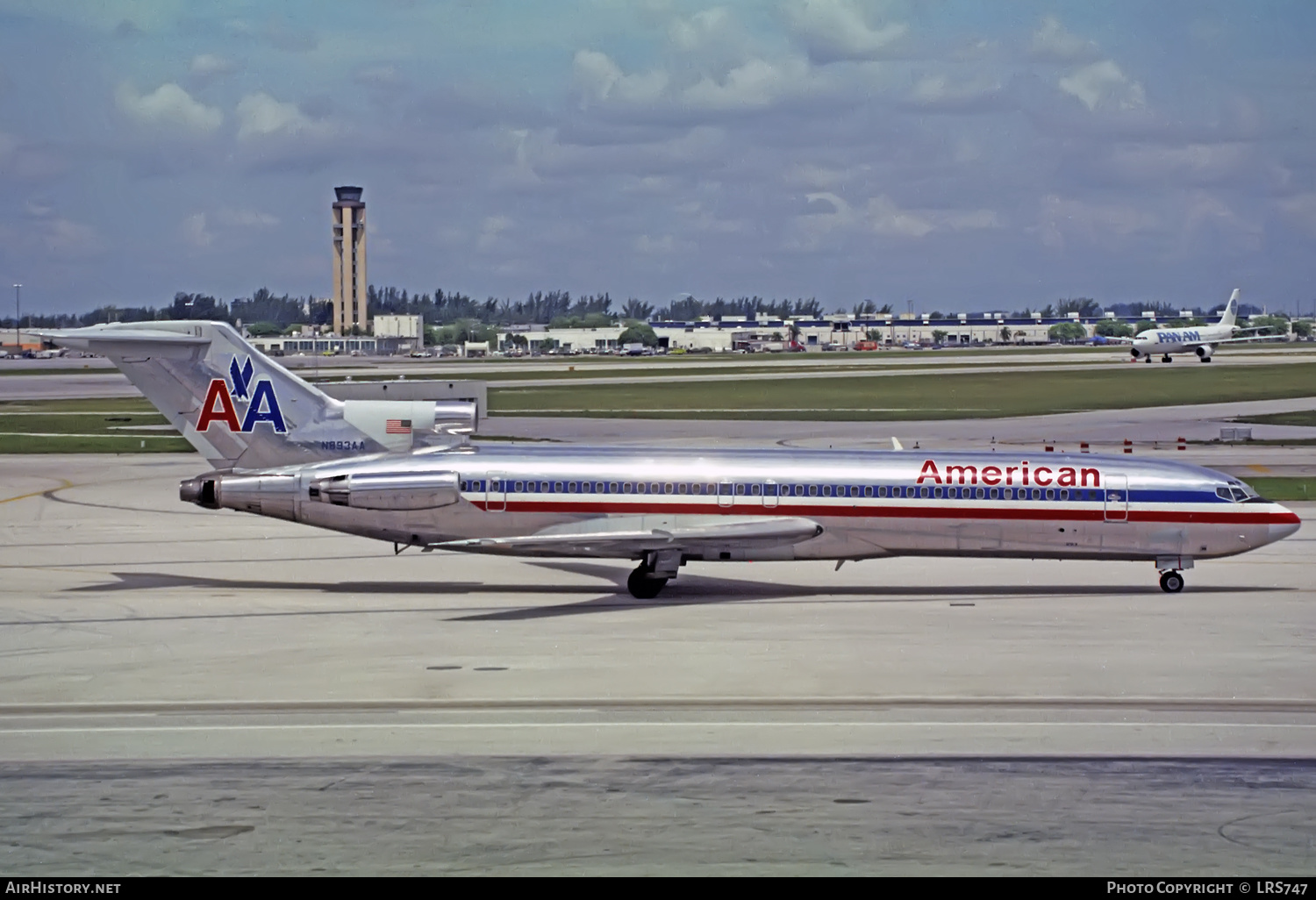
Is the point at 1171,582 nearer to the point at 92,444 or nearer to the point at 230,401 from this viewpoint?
the point at 230,401

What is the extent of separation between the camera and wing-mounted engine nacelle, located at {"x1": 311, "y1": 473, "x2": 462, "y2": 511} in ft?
104

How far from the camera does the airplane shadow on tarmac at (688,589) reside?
3180cm

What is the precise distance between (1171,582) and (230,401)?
68.6 feet

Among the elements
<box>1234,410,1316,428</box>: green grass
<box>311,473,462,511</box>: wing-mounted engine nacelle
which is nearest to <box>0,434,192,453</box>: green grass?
<box>311,473,462,511</box>: wing-mounted engine nacelle

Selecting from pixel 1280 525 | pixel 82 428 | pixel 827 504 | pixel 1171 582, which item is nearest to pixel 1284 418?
pixel 1280 525

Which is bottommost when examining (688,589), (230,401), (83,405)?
(688,589)

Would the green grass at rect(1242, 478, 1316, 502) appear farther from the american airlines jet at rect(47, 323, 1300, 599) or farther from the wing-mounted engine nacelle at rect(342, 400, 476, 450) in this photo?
the wing-mounted engine nacelle at rect(342, 400, 476, 450)

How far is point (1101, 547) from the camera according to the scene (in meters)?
32.4

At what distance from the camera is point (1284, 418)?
81.5 metres

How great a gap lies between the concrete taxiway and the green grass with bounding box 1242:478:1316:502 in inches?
547

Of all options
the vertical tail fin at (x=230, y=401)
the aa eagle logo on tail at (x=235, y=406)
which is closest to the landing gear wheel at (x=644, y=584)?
the vertical tail fin at (x=230, y=401)

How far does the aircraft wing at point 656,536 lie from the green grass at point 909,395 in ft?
170

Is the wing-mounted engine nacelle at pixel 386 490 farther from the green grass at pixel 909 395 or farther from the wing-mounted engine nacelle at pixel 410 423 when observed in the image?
the green grass at pixel 909 395

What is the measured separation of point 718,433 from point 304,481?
42335 mm
